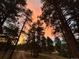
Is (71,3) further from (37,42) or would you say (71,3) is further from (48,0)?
(37,42)

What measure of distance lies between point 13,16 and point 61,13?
7.36m

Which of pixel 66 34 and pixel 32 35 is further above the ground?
pixel 32 35

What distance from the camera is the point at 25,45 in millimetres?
48219

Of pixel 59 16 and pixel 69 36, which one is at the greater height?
pixel 59 16

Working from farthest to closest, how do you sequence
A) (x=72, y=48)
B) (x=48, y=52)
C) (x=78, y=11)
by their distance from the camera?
(x=48, y=52) → (x=78, y=11) → (x=72, y=48)

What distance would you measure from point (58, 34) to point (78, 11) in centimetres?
353

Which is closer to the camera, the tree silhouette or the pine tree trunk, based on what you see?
the pine tree trunk

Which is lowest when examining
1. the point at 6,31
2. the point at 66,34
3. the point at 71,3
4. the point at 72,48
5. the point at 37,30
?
the point at 72,48

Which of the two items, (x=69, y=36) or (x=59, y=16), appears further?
(x=59, y=16)

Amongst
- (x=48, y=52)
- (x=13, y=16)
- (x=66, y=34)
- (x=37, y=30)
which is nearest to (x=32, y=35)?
(x=37, y=30)

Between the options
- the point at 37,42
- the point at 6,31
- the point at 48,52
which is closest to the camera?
the point at 6,31

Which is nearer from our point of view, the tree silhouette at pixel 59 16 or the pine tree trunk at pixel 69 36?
the pine tree trunk at pixel 69 36

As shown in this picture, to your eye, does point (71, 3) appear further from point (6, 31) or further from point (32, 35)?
point (32, 35)

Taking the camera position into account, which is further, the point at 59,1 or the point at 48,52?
the point at 48,52
